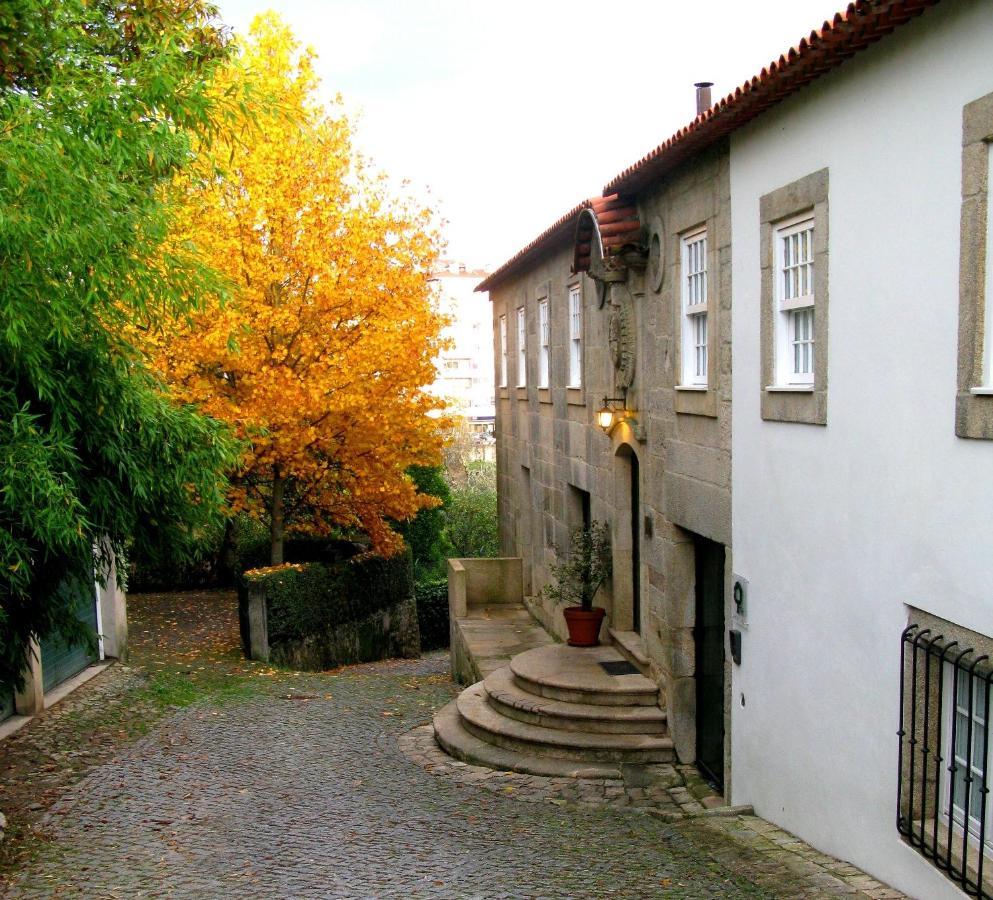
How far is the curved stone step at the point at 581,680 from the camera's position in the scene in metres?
10.9

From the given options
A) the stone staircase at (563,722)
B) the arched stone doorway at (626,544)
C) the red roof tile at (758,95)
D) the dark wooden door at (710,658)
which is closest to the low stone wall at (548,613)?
the arched stone doorway at (626,544)

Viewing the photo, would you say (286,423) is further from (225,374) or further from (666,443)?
(666,443)

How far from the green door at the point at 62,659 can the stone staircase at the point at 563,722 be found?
4.76 metres

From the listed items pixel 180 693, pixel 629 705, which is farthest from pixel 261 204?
pixel 629 705

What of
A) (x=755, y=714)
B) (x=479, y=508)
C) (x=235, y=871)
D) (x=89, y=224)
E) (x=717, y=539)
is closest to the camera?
(x=89, y=224)

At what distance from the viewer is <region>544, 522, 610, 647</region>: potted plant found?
12922mm

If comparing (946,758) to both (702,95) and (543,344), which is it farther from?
(543,344)

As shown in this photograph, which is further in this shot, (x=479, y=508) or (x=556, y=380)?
(x=479, y=508)

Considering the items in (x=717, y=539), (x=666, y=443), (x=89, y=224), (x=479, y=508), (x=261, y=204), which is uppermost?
(x=261, y=204)

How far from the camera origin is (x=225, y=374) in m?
17.1

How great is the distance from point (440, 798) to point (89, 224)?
5.72 m

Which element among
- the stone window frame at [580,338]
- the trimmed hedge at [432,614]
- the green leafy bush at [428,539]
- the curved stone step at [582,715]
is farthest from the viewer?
the green leafy bush at [428,539]

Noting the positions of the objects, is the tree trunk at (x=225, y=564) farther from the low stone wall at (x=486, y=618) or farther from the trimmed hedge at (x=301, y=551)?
the low stone wall at (x=486, y=618)

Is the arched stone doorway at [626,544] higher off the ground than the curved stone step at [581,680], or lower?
higher
